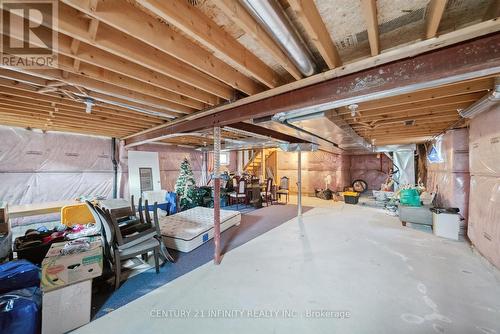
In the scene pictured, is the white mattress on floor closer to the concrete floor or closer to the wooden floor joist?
the concrete floor

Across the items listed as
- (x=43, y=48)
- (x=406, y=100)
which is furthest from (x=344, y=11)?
(x=43, y=48)

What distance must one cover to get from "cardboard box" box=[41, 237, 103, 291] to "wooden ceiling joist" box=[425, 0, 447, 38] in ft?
9.86

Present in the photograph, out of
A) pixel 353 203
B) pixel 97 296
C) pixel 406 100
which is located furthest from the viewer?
pixel 353 203

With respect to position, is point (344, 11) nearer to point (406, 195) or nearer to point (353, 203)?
point (406, 195)

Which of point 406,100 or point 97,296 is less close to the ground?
point 406,100

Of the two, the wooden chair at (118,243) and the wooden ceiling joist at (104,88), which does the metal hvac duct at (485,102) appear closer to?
the wooden ceiling joist at (104,88)

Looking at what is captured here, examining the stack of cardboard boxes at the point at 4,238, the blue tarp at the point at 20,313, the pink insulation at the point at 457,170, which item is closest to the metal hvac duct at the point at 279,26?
the blue tarp at the point at 20,313

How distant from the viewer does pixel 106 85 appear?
2.24 m

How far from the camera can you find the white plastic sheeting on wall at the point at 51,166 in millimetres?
4367

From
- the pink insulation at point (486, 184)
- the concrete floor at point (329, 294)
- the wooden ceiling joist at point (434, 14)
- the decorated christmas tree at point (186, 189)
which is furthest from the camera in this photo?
the decorated christmas tree at point (186, 189)

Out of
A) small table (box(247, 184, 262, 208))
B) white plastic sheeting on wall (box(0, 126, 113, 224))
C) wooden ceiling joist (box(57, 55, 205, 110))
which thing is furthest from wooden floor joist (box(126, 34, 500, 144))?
white plastic sheeting on wall (box(0, 126, 113, 224))

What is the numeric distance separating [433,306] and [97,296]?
3387mm

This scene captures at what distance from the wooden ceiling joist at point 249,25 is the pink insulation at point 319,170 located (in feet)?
26.8

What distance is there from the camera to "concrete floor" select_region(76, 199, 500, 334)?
168 centimetres
